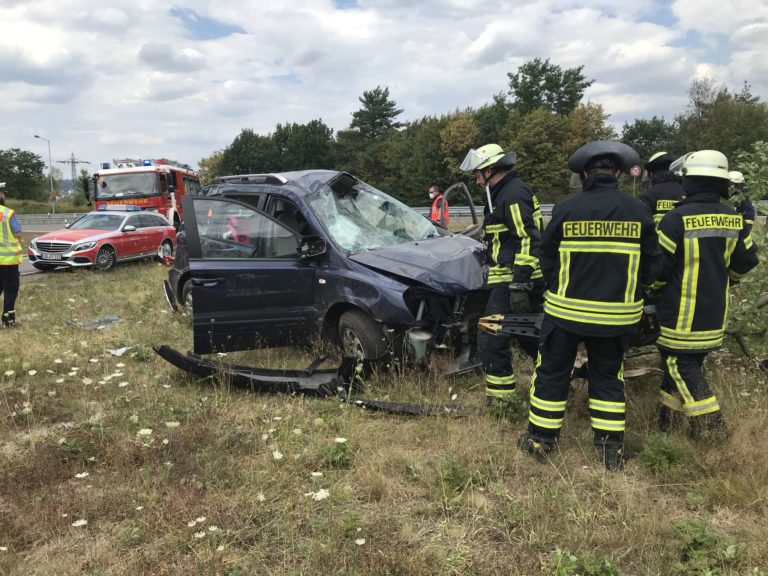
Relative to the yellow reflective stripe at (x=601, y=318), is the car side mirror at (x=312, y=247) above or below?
above

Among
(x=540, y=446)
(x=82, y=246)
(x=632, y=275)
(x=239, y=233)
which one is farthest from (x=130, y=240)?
(x=632, y=275)

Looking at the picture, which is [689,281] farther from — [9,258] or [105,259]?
[105,259]

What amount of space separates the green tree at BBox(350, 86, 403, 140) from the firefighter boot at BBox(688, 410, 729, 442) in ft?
201

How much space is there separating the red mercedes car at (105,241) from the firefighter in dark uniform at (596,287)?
12007 mm

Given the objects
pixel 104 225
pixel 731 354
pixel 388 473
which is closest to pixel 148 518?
pixel 388 473

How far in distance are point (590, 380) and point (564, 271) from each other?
2.17ft

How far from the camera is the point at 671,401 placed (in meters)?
3.34

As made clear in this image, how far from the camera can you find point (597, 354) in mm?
3055

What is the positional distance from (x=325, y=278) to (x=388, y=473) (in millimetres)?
1942

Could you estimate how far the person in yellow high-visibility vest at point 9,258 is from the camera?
6.77m

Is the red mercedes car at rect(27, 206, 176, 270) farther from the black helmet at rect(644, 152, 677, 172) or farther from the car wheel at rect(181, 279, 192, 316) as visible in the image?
the black helmet at rect(644, 152, 677, 172)

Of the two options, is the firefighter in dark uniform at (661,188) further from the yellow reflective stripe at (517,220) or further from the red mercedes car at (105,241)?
the red mercedes car at (105,241)

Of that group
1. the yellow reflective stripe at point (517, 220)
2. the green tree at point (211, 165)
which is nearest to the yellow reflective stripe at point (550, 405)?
the yellow reflective stripe at point (517, 220)

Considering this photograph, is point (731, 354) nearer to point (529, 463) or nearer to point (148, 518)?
point (529, 463)
